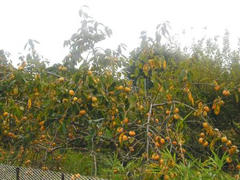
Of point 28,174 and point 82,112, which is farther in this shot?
point 28,174

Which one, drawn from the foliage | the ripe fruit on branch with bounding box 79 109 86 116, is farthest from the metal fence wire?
the ripe fruit on branch with bounding box 79 109 86 116

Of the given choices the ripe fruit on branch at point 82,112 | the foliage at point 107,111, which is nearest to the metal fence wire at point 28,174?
the foliage at point 107,111

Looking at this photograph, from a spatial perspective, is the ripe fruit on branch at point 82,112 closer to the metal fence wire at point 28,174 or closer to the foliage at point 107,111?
the foliage at point 107,111

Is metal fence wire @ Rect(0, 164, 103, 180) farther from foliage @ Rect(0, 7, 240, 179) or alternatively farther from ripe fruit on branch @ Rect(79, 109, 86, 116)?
ripe fruit on branch @ Rect(79, 109, 86, 116)

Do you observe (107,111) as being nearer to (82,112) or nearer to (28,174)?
(82,112)

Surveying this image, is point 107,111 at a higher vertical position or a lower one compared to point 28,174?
higher

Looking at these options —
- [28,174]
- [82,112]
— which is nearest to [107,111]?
[82,112]

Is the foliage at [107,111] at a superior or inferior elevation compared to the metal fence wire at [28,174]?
superior

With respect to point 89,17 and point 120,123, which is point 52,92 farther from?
point 89,17

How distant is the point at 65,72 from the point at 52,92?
0.49 metres

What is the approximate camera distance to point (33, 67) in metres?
3.21

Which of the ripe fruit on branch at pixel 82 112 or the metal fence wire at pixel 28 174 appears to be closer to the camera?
the ripe fruit on branch at pixel 82 112

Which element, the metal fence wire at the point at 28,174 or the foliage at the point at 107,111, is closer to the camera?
the foliage at the point at 107,111

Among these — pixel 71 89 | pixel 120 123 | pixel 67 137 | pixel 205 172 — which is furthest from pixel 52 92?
pixel 205 172
